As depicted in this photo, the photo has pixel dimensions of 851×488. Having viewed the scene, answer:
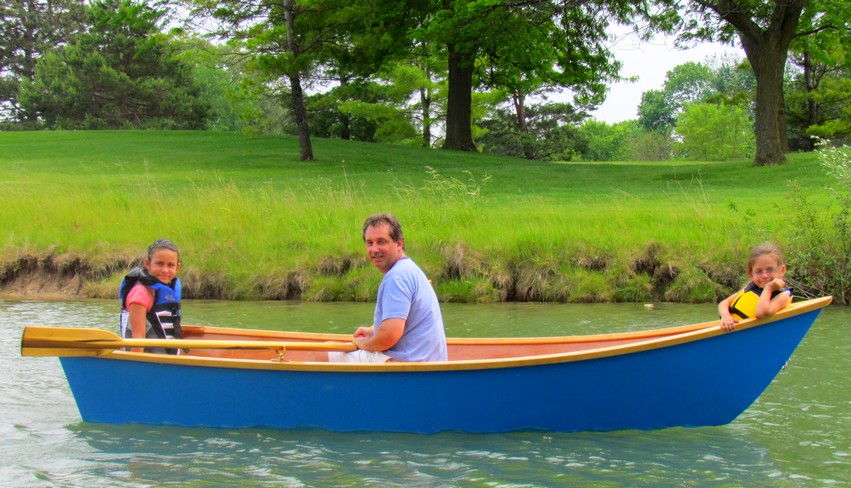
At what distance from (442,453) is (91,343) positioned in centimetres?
247

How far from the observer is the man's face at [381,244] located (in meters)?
5.41

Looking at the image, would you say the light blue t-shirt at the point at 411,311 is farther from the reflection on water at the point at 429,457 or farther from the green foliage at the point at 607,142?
the green foliage at the point at 607,142

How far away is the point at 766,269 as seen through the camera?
5.79m

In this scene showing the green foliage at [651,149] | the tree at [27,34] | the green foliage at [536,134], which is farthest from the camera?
the green foliage at [651,149]

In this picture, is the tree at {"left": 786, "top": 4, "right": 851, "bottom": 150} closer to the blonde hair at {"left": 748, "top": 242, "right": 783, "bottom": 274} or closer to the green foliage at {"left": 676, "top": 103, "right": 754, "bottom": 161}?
the green foliage at {"left": 676, "top": 103, "right": 754, "bottom": 161}

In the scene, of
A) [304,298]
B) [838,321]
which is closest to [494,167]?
[304,298]

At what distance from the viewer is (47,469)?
17.7 feet

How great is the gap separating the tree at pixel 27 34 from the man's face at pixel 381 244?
49822mm

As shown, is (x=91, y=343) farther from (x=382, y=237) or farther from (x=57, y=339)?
(x=382, y=237)

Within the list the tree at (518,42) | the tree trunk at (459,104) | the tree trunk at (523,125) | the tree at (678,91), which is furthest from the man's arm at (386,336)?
the tree at (678,91)

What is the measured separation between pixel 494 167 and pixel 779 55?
8111 mm

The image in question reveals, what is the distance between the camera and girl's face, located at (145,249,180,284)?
625 centimetres

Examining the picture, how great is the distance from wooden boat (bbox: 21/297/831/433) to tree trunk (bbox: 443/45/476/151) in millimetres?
22500

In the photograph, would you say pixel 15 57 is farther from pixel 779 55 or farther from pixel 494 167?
pixel 779 55
